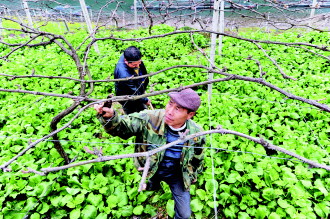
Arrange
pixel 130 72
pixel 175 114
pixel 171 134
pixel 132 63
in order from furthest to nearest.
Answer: pixel 130 72 < pixel 132 63 < pixel 171 134 < pixel 175 114

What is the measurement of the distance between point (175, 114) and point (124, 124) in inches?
19.3

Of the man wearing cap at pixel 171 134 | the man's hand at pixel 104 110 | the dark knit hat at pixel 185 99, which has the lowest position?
the man wearing cap at pixel 171 134

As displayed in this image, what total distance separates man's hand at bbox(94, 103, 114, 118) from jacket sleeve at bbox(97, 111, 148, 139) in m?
0.04

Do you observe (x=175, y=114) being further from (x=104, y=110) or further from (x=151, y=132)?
(x=104, y=110)

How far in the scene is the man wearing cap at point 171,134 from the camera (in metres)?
1.92

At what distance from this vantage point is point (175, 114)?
2.01 metres

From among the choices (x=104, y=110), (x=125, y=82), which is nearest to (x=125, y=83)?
(x=125, y=82)

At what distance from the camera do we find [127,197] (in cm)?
297

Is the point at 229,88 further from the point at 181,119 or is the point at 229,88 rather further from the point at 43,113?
the point at 43,113

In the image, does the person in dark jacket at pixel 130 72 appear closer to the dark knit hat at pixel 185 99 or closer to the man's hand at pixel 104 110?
the dark knit hat at pixel 185 99

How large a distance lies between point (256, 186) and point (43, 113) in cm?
432

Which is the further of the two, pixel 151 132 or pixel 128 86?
pixel 128 86

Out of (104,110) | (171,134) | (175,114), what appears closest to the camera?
(104,110)

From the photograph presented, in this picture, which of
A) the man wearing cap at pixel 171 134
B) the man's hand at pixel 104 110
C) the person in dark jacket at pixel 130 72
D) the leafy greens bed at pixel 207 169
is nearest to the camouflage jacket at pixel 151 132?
the man wearing cap at pixel 171 134
